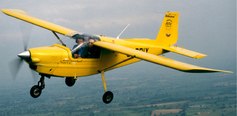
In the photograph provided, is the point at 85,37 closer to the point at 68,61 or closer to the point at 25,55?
the point at 68,61

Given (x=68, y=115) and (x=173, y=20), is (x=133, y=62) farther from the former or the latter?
(x=68, y=115)

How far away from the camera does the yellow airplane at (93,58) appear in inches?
621

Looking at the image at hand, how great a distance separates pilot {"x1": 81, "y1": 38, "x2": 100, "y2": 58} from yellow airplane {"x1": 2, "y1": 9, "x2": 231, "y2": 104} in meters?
0.07

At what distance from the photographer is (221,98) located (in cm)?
16588

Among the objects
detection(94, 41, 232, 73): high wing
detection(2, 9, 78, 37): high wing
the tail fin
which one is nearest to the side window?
detection(94, 41, 232, 73): high wing

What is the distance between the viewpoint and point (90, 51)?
58.5ft

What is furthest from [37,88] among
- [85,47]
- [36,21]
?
[36,21]

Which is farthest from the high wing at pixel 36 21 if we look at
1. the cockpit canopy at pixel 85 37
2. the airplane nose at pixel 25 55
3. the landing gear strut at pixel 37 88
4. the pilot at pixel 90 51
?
the airplane nose at pixel 25 55

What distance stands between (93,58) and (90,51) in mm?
429

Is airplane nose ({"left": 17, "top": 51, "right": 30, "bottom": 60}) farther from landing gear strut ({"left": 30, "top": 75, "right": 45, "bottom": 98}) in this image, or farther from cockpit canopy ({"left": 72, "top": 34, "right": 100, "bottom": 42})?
cockpit canopy ({"left": 72, "top": 34, "right": 100, "bottom": 42})

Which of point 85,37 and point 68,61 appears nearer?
point 68,61

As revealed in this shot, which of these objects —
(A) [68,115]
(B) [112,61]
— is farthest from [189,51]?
(A) [68,115]

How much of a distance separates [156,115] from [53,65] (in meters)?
113

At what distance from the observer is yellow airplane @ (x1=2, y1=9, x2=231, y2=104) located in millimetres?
15781
